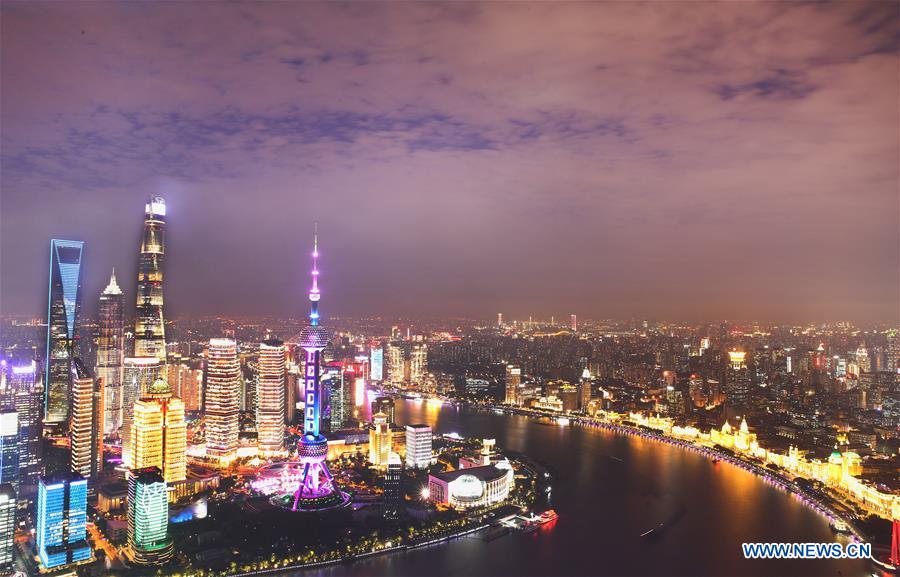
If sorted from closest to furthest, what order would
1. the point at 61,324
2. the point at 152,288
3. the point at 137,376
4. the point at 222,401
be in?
the point at 61,324
the point at 222,401
the point at 137,376
the point at 152,288

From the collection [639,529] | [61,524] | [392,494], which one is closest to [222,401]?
[392,494]

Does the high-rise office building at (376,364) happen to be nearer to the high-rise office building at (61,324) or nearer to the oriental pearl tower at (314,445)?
the high-rise office building at (61,324)

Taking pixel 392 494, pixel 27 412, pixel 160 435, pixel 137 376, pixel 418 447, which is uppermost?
pixel 137 376

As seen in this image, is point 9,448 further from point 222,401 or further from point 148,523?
point 222,401

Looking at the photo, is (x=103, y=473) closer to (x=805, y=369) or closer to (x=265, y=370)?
(x=265, y=370)

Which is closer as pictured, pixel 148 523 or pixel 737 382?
pixel 148 523

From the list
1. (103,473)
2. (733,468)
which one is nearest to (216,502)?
(103,473)

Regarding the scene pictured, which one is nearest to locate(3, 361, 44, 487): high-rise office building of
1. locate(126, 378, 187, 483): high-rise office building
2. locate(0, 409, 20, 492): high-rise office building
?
locate(0, 409, 20, 492): high-rise office building

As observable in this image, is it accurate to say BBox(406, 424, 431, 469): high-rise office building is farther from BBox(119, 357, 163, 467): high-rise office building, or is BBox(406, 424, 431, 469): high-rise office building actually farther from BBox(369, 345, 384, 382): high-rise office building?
BBox(369, 345, 384, 382): high-rise office building
